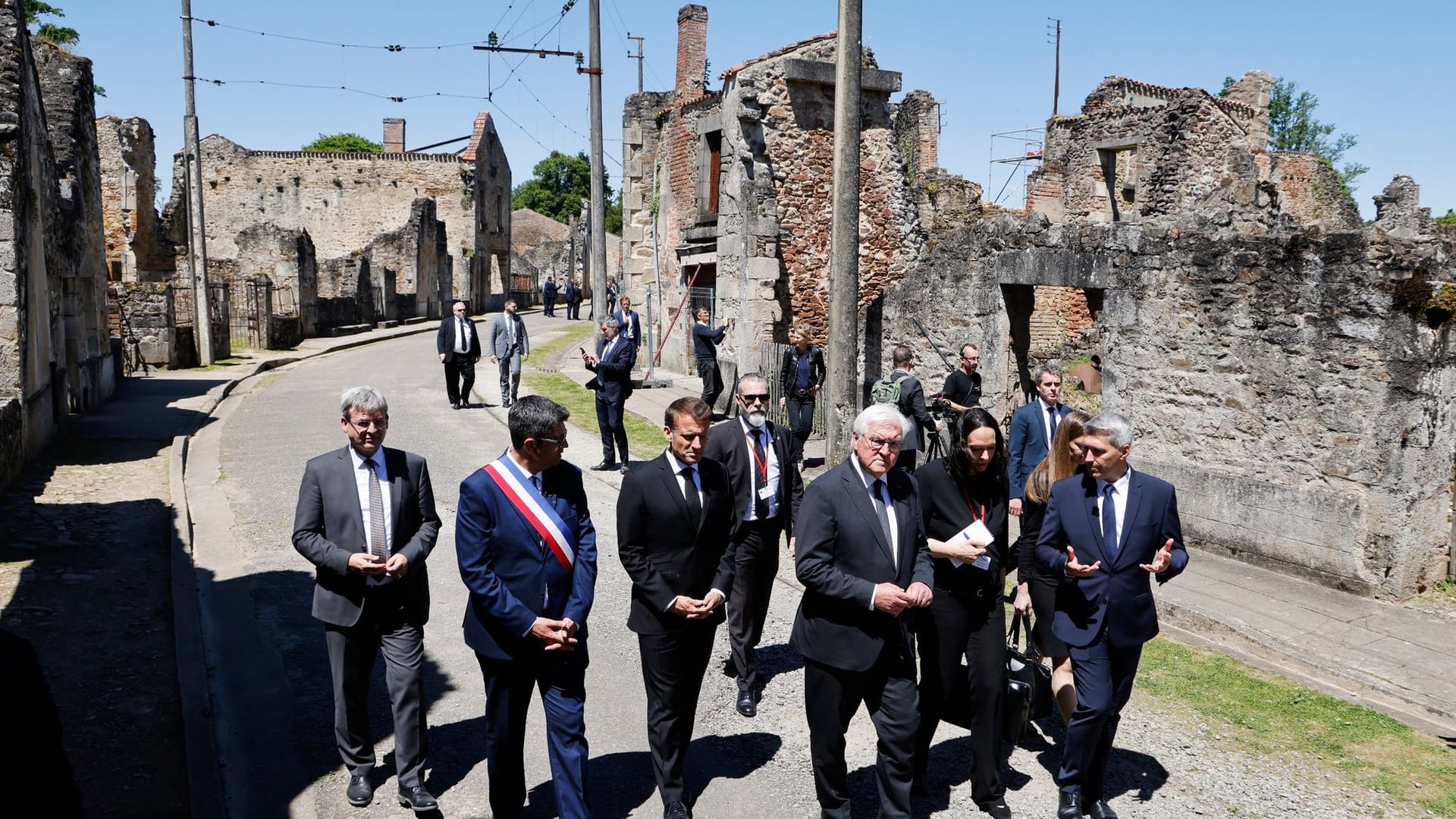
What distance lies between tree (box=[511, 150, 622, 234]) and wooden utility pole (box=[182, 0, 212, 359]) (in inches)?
2470

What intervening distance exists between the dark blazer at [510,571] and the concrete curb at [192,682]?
153 centimetres

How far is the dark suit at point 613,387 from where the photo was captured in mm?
10984

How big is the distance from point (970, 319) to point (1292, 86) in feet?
188

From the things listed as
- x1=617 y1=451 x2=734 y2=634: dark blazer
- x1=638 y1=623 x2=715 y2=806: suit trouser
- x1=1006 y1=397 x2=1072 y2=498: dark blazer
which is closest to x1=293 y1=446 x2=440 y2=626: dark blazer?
x1=617 y1=451 x2=734 y2=634: dark blazer

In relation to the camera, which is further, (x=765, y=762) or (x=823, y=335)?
(x=823, y=335)

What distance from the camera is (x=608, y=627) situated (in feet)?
22.7

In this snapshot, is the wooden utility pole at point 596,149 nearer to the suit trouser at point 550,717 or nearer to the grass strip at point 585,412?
the grass strip at point 585,412

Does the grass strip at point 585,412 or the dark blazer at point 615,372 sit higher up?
the dark blazer at point 615,372

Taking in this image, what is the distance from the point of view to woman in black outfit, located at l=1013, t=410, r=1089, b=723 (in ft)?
15.6

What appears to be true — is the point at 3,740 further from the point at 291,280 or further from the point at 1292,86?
the point at 1292,86

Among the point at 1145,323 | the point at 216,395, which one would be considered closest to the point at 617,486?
the point at 1145,323

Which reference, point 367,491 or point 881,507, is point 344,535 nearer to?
point 367,491

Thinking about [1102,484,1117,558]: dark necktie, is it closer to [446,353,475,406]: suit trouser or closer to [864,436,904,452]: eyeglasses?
[864,436,904,452]: eyeglasses

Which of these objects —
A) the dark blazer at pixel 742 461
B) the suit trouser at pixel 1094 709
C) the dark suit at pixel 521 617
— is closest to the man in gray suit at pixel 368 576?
the dark suit at pixel 521 617
